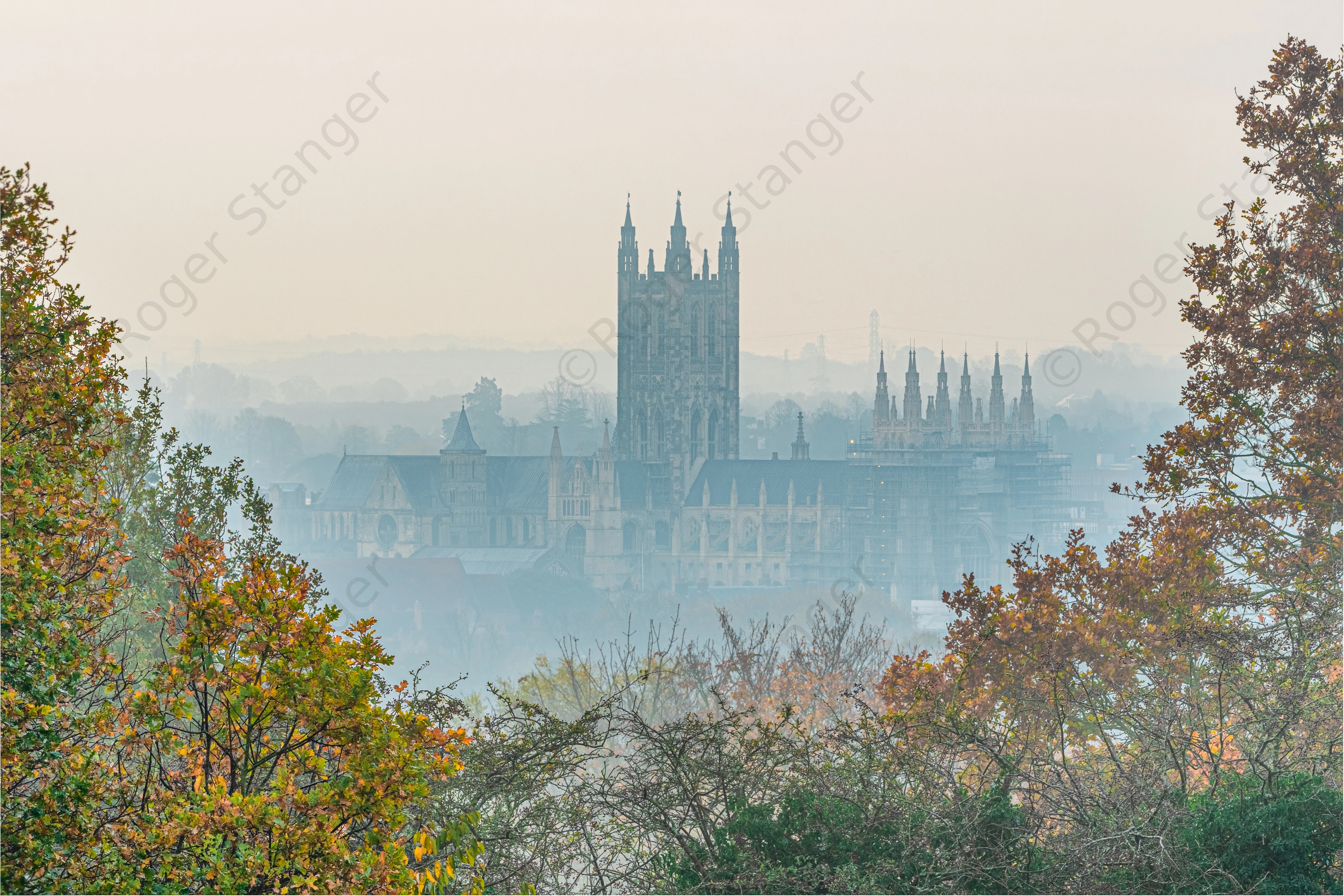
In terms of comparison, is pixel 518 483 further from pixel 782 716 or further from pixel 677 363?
pixel 782 716

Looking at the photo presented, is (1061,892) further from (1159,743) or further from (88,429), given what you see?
(88,429)

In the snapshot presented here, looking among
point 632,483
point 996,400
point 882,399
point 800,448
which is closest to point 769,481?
point 800,448

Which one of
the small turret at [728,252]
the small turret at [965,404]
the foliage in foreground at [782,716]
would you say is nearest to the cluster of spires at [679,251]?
the small turret at [728,252]

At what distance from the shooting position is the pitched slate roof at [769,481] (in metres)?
97.0

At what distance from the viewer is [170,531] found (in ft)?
40.5

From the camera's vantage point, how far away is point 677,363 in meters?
98.9

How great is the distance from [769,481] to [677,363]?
11.7 m

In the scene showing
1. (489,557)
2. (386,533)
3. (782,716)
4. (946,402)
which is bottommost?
(489,557)

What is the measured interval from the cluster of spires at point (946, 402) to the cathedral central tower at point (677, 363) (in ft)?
42.2

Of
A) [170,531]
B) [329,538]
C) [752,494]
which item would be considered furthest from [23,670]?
[329,538]

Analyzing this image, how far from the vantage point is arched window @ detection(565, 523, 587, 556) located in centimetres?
9738

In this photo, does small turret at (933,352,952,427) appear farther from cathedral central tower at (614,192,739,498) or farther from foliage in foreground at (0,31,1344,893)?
foliage in foreground at (0,31,1344,893)
